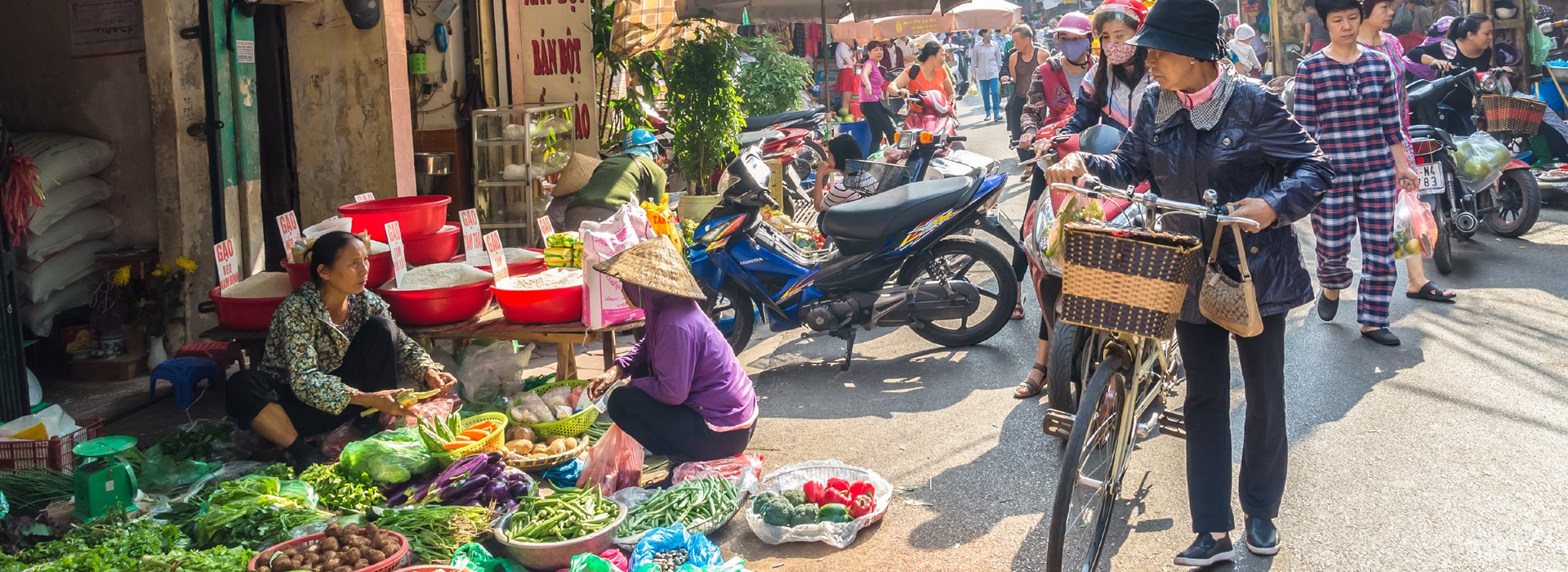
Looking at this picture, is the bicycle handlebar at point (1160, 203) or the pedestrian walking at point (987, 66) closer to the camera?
the bicycle handlebar at point (1160, 203)

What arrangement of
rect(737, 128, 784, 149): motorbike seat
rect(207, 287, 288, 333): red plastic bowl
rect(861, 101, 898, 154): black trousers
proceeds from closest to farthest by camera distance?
rect(207, 287, 288, 333): red plastic bowl, rect(737, 128, 784, 149): motorbike seat, rect(861, 101, 898, 154): black trousers

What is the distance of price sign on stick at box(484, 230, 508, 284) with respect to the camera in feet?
20.3

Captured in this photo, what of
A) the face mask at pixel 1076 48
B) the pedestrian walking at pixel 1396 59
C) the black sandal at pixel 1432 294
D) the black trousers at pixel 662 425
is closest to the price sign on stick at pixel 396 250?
the black trousers at pixel 662 425

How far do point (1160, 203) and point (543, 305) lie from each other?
3.29m

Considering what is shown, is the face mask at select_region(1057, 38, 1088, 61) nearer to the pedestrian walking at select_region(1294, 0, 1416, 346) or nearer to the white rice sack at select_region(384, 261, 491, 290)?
the pedestrian walking at select_region(1294, 0, 1416, 346)

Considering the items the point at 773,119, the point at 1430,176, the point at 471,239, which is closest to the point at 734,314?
the point at 471,239

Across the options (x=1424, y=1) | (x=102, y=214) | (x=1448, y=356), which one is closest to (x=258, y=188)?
(x=102, y=214)

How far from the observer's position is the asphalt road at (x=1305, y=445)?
171 inches

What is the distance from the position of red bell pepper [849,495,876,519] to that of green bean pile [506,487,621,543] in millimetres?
875

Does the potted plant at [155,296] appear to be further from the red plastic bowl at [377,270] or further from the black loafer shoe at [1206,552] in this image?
the black loafer shoe at [1206,552]

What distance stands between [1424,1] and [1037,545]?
61.8 ft

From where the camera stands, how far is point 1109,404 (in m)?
4.03

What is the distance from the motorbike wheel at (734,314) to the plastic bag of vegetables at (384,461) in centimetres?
241

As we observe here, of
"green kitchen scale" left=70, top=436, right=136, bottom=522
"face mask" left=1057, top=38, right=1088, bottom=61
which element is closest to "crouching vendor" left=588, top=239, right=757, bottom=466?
"green kitchen scale" left=70, top=436, right=136, bottom=522
